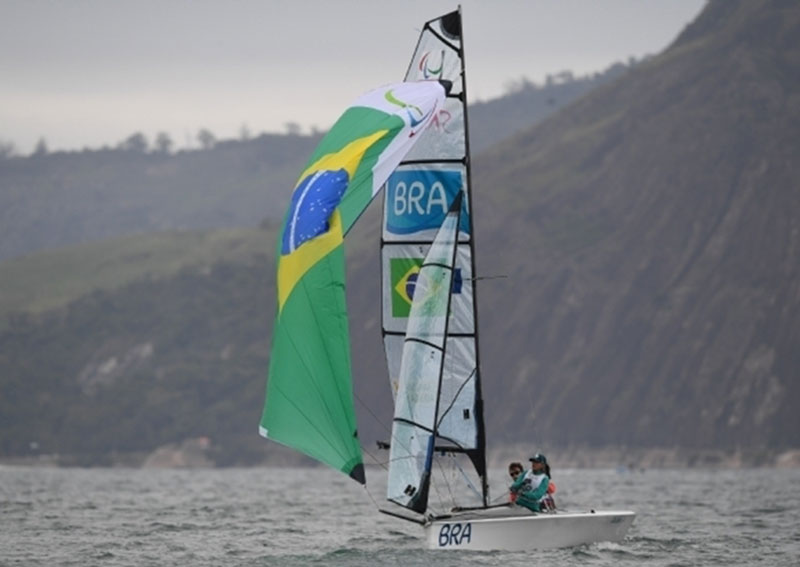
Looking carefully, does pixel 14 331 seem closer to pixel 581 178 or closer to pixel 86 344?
pixel 86 344

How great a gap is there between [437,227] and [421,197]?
593mm

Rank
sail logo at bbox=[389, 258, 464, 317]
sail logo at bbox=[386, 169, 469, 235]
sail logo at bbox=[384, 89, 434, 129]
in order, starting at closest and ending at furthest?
sail logo at bbox=[384, 89, 434, 129] < sail logo at bbox=[386, 169, 469, 235] < sail logo at bbox=[389, 258, 464, 317]

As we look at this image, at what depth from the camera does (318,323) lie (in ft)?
90.6

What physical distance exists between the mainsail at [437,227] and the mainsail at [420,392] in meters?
0.79

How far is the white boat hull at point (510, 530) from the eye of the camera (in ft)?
93.0

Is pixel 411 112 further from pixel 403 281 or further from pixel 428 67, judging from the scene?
pixel 403 281

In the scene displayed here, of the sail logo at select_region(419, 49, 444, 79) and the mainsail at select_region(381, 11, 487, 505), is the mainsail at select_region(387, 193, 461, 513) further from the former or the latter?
the sail logo at select_region(419, 49, 444, 79)

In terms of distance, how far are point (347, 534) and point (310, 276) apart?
11.6m

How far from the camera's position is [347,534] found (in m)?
37.8

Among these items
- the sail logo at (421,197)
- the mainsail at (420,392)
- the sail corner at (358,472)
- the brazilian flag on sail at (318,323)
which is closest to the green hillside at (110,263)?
the sail logo at (421,197)

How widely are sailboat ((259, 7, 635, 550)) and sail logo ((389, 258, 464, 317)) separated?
23 mm

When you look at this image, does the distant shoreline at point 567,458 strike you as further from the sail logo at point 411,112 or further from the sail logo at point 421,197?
the sail logo at point 411,112

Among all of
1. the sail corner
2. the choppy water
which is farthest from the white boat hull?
the sail corner

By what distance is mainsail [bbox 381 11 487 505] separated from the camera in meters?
29.6
